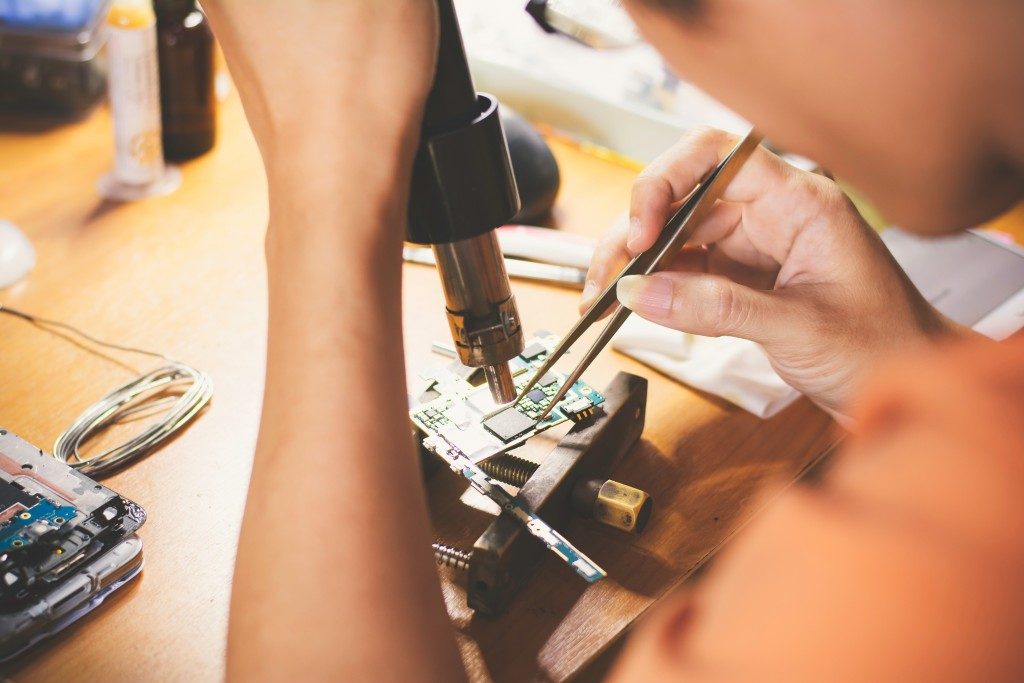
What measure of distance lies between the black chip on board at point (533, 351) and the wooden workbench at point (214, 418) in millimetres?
86

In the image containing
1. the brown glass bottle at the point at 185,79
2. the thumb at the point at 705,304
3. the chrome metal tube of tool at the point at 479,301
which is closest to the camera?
the chrome metal tube of tool at the point at 479,301

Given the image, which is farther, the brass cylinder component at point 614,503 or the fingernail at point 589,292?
the fingernail at point 589,292

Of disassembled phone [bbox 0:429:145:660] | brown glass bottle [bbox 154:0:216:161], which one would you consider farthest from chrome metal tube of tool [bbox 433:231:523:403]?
brown glass bottle [bbox 154:0:216:161]

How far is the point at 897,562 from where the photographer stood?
395 millimetres

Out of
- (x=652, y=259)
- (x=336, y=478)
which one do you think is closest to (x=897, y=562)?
(x=336, y=478)

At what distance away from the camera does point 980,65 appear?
397 millimetres

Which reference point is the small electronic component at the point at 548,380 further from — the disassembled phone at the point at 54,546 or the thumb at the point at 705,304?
the disassembled phone at the point at 54,546

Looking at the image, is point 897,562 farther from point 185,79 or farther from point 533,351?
point 185,79

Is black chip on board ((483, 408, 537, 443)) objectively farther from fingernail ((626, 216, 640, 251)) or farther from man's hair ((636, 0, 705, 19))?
man's hair ((636, 0, 705, 19))

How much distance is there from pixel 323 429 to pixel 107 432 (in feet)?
1.30

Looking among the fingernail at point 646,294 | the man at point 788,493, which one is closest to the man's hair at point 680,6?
the man at point 788,493

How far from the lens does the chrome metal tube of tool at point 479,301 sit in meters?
0.61

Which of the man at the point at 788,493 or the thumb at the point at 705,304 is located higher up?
the man at the point at 788,493

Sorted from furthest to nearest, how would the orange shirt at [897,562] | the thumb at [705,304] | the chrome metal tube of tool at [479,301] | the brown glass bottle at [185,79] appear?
the brown glass bottle at [185,79] < the thumb at [705,304] < the chrome metal tube of tool at [479,301] < the orange shirt at [897,562]
